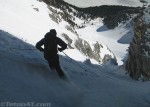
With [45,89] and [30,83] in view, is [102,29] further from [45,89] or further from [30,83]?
[30,83]

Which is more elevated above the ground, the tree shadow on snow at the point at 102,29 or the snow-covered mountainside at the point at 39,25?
the snow-covered mountainside at the point at 39,25

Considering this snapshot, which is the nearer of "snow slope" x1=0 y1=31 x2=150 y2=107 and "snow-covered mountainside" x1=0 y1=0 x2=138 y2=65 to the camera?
Result: "snow slope" x1=0 y1=31 x2=150 y2=107

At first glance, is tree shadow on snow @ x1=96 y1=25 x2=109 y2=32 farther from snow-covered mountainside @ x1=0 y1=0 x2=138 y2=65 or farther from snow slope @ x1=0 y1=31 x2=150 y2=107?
snow slope @ x1=0 y1=31 x2=150 y2=107

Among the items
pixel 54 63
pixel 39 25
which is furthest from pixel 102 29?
pixel 54 63

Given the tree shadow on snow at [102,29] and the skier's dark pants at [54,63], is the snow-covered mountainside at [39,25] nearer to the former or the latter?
the skier's dark pants at [54,63]

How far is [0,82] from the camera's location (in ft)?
30.2

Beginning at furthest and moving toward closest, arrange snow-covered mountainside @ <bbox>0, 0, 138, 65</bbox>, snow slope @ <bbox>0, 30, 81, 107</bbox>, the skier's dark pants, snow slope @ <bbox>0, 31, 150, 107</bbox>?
1. snow-covered mountainside @ <bbox>0, 0, 138, 65</bbox>
2. the skier's dark pants
3. snow slope @ <bbox>0, 31, 150, 107</bbox>
4. snow slope @ <bbox>0, 30, 81, 107</bbox>

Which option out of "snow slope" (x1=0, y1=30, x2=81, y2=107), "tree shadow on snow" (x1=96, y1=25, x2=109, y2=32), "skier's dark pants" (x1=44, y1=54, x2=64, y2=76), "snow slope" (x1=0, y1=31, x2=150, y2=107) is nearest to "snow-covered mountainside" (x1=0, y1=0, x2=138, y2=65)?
"snow slope" (x1=0, y1=31, x2=150, y2=107)

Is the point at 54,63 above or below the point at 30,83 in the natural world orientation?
above

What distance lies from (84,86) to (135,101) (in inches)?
101

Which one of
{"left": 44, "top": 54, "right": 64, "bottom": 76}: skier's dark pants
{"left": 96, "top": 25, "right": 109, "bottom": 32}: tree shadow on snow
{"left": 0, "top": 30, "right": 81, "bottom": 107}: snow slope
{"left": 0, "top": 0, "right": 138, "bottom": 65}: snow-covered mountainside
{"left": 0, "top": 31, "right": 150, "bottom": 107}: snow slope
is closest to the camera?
{"left": 0, "top": 30, "right": 81, "bottom": 107}: snow slope

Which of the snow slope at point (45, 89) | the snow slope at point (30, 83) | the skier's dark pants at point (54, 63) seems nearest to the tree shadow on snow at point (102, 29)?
the snow slope at point (45, 89)

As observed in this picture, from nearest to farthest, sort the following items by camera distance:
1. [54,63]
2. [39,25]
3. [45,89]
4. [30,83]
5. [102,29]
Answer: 1. [30,83]
2. [45,89]
3. [54,63]
4. [39,25]
5. [102,29]

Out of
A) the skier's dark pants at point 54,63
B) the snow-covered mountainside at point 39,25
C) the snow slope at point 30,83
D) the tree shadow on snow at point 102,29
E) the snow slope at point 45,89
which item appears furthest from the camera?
the tree shadow on snow at point 102,29
